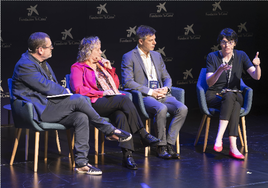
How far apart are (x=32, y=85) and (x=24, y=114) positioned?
0.27 m

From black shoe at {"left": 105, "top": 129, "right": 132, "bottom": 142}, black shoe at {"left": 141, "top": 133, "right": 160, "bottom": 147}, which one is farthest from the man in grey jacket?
black shoe at {"left": 105, "top": 129, "right": 132, "bottom": 142}

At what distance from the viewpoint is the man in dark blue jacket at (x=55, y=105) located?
3.46 m

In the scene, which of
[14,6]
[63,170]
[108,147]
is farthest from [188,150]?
[14,6]

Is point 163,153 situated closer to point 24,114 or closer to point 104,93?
point 104,93

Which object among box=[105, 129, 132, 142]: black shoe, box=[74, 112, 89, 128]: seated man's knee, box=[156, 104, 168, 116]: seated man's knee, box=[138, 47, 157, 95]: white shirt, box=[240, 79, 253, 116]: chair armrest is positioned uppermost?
box=[138, 47, 157, 95]: white shirt

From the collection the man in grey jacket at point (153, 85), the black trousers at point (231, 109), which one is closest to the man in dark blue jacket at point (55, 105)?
the man in grey jacket at point (153, 85)

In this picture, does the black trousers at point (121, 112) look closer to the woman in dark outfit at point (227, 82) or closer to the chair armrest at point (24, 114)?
the chair armrest at point (24, 114)

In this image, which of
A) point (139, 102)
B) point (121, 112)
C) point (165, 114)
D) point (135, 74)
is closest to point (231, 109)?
point (165, 114)

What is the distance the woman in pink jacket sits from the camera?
3.71 metres

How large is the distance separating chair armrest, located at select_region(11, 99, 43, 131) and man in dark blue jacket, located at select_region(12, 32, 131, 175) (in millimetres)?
45

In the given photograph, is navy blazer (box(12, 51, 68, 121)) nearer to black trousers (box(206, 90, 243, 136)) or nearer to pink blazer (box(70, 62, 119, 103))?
pink blazer (box(70, 62, 119, 103))

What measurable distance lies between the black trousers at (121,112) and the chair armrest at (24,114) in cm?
65

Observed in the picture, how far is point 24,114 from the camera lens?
3.47 meters

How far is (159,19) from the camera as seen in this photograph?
6.47 meters
